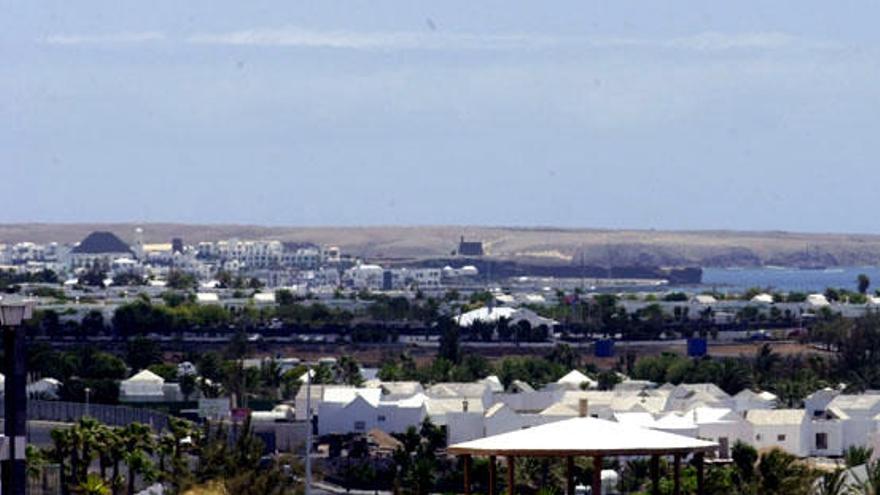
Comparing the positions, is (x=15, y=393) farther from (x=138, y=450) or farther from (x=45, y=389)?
(x=45, y=389)

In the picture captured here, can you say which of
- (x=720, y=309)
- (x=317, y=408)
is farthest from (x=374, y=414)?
(x=720, y=309)

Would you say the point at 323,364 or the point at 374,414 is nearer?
the point at 374,414

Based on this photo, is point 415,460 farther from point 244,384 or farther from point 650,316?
point 650,316

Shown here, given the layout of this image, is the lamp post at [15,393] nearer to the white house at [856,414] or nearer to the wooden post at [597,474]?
the wooden post at [597,474]

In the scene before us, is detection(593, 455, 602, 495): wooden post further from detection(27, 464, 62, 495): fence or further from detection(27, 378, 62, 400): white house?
detection(27, 378, 62, 400): white house

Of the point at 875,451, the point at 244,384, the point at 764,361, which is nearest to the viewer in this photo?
the point at 875,451

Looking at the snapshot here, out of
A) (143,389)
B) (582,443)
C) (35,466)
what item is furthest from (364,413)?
(582,443)
